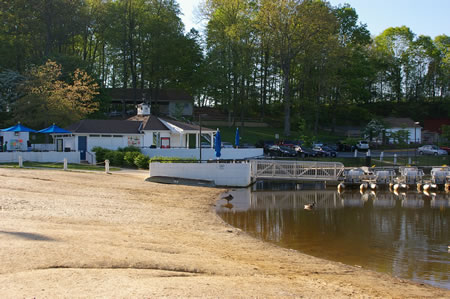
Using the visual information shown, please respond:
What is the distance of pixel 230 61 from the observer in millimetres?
67250

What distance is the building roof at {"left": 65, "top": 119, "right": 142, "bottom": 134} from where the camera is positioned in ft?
142

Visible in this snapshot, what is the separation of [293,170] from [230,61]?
1377 inches

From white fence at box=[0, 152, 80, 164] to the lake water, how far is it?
685 inches

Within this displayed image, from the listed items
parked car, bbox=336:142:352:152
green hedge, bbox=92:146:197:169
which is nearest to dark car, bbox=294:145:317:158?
parked car, bbox=336:142:352:152

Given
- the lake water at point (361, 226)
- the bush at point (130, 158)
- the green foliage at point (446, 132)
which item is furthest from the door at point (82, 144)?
the green foliage at point (446, 132)

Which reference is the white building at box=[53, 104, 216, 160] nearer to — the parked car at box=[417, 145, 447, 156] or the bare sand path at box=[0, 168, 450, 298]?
the bare sand path at box=[0, 168, 450, 298]

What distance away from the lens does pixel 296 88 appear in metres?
75.0

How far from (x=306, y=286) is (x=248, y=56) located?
59.3 m

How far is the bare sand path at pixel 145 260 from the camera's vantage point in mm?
8070

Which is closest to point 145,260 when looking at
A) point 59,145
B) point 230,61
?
point 59,145

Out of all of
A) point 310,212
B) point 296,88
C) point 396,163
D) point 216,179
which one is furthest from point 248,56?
point 310,212

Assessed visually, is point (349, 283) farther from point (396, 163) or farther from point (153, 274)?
point (396, 163)

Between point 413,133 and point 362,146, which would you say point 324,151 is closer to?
point 362,146

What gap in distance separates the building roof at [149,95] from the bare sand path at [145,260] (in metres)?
53.0
